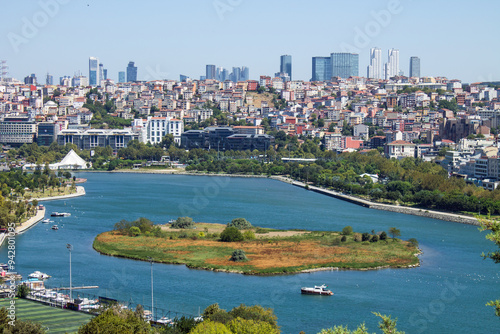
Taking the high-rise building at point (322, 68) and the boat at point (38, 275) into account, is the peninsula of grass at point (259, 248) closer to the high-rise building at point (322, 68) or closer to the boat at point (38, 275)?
the boat at point (38, 275)

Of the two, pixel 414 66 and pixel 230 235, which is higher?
pixel 414 66

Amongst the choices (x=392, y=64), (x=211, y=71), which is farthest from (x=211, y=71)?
(x=392, y=64)

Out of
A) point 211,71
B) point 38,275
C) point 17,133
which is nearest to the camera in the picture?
point 38,275

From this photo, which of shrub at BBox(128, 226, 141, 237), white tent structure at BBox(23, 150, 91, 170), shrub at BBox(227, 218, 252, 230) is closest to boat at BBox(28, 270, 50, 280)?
shrub at BBox(128, 226, 141, 237)

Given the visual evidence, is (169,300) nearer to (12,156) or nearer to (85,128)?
(12,156)

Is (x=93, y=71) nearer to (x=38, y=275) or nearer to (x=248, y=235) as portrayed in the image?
(x=248, y=235)
